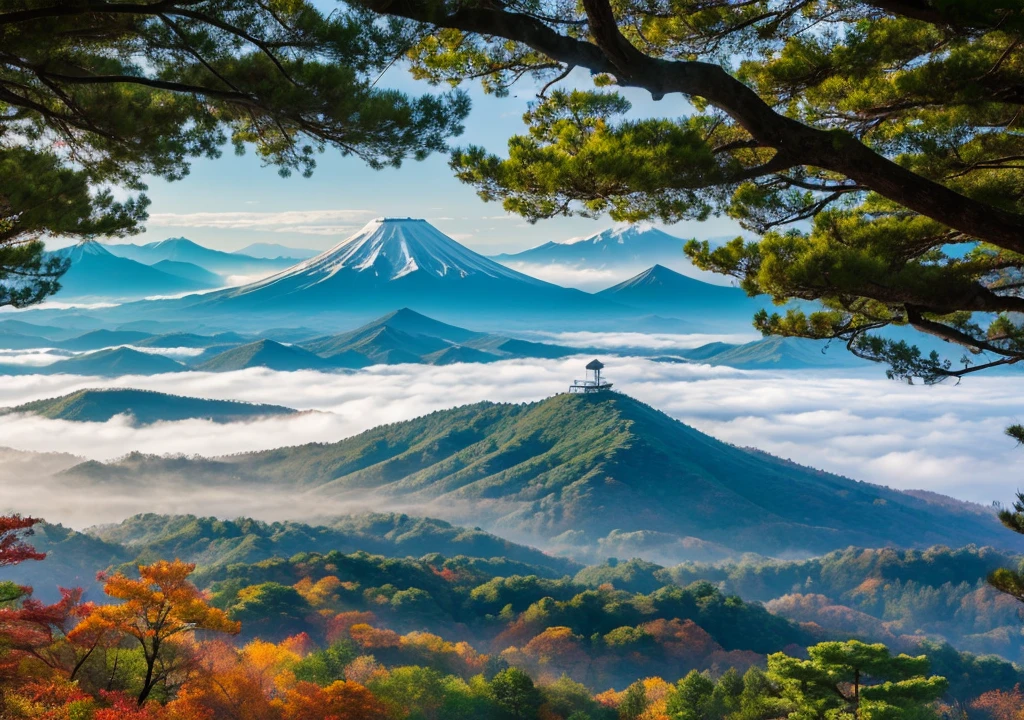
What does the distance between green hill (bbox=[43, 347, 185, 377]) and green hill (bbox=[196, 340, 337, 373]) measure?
6.01m

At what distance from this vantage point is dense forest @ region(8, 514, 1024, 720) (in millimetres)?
8172

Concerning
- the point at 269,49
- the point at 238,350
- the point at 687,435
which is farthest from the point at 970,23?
the point at 238,350

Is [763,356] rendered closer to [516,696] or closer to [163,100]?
[516,696]

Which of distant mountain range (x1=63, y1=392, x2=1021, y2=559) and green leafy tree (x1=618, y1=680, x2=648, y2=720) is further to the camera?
distant mountain range (x1=63, y1=392, x2=1021, y2=559)

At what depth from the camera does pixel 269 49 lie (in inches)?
197

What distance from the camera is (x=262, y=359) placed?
12469 cm

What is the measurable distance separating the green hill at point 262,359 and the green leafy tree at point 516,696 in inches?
4467

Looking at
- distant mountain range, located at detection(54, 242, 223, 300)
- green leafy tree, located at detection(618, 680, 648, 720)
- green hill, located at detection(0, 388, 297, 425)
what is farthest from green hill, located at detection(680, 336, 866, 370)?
green leafy tree, located at detection(618, 680, 648, 720)

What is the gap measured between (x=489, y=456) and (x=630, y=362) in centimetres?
8213

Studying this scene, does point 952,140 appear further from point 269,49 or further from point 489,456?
point 489,456

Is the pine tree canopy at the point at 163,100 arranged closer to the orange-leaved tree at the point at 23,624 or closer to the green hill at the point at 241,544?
the orange-leaved tree at the point at 23,624

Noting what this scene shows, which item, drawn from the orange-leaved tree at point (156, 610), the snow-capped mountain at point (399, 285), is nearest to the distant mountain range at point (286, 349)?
the snow-capped mountain at point (399, 285)

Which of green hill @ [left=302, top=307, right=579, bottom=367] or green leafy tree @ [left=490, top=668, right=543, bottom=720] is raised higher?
green hill @ [left=302, top=307, right=579, bottom=367]

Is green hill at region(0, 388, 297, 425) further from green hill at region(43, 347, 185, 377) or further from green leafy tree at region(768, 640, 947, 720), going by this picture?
green leafy tree at region(768, 640, 947, 720)
